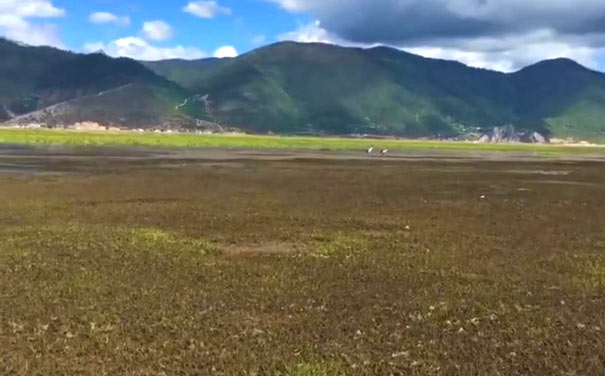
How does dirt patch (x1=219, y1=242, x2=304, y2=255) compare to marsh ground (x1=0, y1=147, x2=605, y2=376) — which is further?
dirt patch (x1=219, y1=242, x2=304, y2=255)

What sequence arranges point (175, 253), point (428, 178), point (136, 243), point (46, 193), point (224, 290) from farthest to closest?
point (428, 178) → point (46, 193) → point (136, 243) → point (175, 253) → point (224, 290)

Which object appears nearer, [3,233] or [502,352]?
[502,352]

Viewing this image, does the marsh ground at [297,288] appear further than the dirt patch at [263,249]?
No

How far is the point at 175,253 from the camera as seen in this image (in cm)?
1916

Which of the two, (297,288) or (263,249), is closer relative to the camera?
(297,288)

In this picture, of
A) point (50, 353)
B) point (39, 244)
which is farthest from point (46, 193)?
point (50, 353)

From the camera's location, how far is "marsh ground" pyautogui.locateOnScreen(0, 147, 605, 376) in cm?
1059

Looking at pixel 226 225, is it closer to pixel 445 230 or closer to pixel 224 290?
pixel 445 230

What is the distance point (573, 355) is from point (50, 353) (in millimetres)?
7639

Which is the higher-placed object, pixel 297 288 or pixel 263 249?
pixel 297 288

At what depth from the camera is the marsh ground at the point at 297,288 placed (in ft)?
34.8

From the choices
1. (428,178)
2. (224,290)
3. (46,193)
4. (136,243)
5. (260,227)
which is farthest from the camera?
(428,178)

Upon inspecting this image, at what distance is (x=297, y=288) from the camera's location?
1527cm

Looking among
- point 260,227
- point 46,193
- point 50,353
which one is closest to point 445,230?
point 260,227
